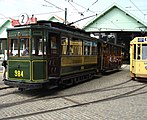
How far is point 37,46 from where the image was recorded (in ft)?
39.6

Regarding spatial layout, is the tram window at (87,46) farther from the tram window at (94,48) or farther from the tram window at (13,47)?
the tram window at (13,47)

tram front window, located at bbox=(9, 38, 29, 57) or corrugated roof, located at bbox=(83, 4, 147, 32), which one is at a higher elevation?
corrugated roof, located at bbox=(83, 4, 147, 32)

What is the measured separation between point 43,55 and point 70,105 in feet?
9.43

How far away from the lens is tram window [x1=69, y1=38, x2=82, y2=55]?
14.9 metres

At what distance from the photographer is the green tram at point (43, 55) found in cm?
1183

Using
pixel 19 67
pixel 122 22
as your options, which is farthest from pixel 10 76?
Answer: pixel 122 22

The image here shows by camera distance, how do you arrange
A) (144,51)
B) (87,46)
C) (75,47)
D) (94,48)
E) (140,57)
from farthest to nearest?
(94,48)
(87,46)
(140,57)
(144,51)
(75,47)

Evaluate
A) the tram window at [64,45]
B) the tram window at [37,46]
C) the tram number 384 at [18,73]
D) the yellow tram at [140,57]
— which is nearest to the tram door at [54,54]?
the tram window at [64,45]

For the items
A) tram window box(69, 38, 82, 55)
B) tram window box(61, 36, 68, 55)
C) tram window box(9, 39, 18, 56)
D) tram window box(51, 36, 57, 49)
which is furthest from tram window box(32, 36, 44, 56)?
tram window box(69, 38, 82, 55)

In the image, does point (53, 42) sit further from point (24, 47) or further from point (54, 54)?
point (24, 47)

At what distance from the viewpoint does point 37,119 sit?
26.0ft

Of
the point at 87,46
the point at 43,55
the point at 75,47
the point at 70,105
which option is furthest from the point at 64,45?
the point at 70,105

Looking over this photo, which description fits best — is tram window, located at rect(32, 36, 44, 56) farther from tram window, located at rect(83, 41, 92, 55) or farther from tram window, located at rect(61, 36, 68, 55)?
tram window, located at rect(83, 41, 92, 55)

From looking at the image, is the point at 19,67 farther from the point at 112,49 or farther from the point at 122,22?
the point at 122,22
